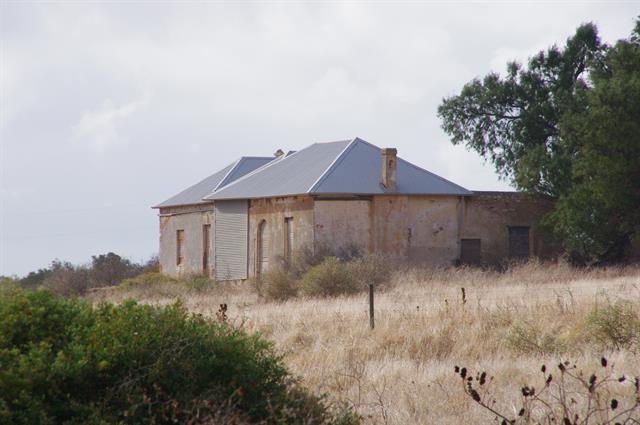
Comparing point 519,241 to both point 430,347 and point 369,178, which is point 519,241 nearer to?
point 369,178

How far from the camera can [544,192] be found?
38969mm

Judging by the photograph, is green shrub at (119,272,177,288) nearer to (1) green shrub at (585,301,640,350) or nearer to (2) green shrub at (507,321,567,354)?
(2) green shrub at (507,321,567,354)

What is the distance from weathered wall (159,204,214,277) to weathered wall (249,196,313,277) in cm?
376

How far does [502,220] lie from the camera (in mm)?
38594

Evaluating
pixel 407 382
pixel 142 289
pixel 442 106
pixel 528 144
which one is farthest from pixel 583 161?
pixel 407 382

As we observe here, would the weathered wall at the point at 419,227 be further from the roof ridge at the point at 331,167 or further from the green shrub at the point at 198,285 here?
the green shrub at the point at 198,285

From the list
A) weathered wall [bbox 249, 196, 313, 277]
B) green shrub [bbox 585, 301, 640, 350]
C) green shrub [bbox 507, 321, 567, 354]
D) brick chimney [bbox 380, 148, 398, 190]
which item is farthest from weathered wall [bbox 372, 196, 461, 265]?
green shrub [bbox 585, 301, 640, 350]

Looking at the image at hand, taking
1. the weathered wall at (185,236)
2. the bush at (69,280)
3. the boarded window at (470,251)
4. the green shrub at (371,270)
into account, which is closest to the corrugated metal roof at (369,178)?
the boarded window at (470,251)

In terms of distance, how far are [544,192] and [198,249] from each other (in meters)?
14.7

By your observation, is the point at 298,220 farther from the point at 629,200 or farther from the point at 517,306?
the point at 517,306

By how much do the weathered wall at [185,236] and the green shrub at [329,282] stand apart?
46.3 ft

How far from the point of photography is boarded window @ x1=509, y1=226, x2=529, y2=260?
127ft

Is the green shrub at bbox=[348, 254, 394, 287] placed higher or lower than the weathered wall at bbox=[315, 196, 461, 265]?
lower

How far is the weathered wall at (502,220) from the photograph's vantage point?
1499 inches
